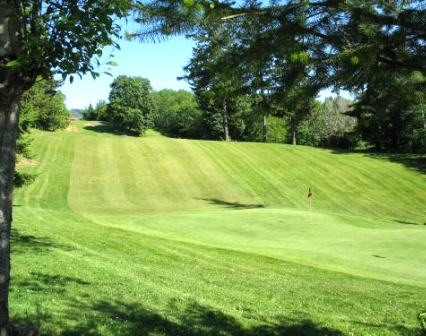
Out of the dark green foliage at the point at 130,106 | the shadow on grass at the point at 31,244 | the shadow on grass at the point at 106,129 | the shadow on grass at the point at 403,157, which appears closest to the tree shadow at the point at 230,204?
the shadow on grass at the point at 403,157

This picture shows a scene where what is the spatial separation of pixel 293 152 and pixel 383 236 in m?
34.8

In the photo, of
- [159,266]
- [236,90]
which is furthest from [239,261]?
[236,90]

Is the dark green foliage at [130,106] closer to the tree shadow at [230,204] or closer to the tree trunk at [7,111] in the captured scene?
the tree shadow at [230,204]

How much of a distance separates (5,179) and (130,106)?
9210 cm

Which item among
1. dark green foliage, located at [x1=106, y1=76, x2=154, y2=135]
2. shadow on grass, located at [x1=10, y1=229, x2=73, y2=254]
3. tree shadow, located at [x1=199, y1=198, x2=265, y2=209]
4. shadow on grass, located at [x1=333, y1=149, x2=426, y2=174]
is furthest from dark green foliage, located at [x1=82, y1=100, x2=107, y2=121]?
shadow on grass, located at [x1=10, y1=229, x2=73, y2=254]

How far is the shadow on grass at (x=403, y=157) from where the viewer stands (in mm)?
49281

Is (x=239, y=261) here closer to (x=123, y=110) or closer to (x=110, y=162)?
(x=110, y=162)

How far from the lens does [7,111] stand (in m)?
4.14

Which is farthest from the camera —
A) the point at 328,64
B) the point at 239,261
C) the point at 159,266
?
the point at 239,261

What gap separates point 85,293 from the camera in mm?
7719

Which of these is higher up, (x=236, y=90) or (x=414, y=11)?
(x=414, y=11)

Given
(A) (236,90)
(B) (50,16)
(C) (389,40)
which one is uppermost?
(B) (50,16)

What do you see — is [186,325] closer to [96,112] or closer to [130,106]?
[130,106]

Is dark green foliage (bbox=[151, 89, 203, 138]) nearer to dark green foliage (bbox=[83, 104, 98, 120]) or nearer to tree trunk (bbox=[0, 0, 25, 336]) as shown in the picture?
dark green foliage (bbox=[83, 104, 98, 120])
